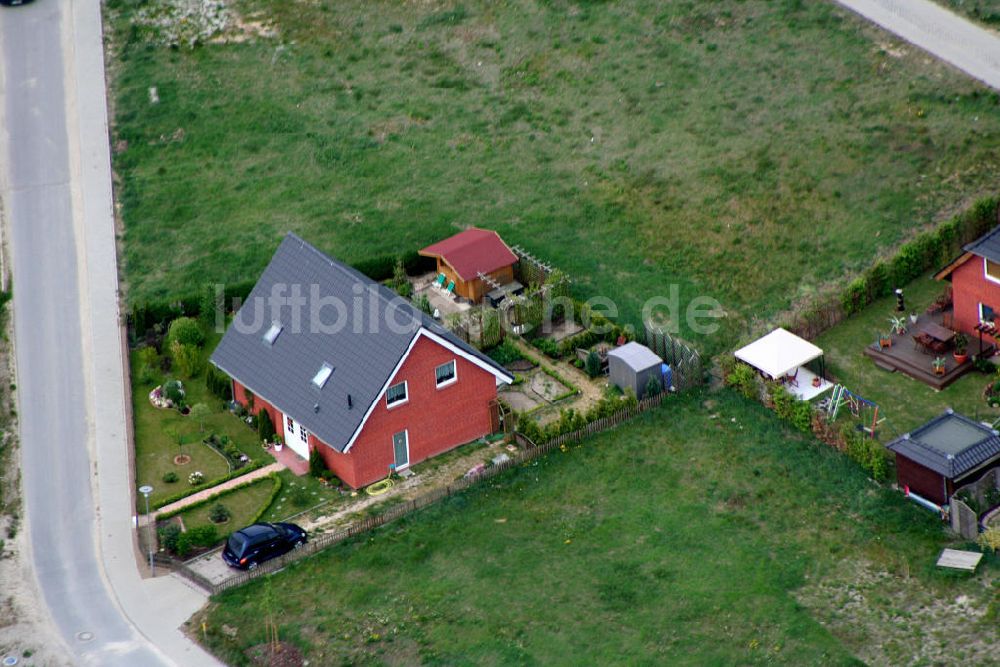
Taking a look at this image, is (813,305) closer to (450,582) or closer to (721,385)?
(721,385)

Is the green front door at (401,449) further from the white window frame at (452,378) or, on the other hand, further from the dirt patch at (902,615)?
the dirt patch at (902,615)

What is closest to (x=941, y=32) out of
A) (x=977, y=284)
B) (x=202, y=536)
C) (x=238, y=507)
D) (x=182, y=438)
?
(x=977, y=284)

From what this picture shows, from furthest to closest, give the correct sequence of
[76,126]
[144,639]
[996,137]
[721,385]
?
[76,126] → [996,137] → [721,385] → [144,639]

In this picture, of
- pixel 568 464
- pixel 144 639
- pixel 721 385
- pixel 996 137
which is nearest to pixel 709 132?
pixel 996 137

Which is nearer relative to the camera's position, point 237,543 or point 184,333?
point 237,543

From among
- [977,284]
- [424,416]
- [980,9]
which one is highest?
[980,9]

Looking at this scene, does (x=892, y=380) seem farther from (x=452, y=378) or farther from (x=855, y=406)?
(x=452, y=378)

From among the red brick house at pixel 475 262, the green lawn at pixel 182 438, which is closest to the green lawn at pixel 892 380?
the red brick house at pixel 475 262
